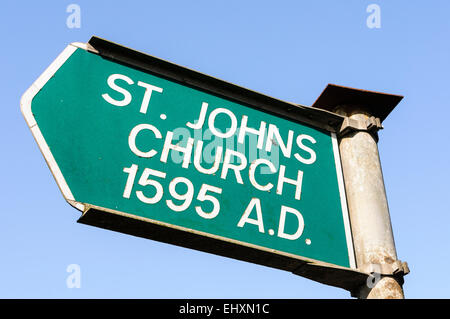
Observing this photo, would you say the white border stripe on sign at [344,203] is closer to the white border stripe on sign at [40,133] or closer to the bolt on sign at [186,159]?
the bolt on sign at [186,159]

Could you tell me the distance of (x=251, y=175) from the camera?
3.52m

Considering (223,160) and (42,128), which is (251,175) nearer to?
(223,160)

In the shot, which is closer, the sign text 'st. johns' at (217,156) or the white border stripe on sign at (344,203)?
the sign text 'st. johns' at (217,156)

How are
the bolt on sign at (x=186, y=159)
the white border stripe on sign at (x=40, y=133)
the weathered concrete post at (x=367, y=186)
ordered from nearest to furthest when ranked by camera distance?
the white border stripe on sign at (x=40, y=133) < the bolt on sign at (x=186, y=159) < the weathered concrete post at (x=367, y=186)

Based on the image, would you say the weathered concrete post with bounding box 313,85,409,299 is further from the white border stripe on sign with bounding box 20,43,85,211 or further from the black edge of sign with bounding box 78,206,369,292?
the white border stripe on sign with bounding box 20,43,85,211

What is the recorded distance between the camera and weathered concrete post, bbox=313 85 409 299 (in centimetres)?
343

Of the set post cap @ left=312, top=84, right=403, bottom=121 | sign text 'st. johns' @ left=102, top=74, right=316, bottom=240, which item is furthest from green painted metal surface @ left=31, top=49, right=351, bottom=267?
post cap @ left=312, top=84, right=403, bottom=121

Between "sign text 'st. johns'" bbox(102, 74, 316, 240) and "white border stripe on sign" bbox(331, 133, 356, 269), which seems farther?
"white border stripe on sign" bbox(331, 133, 356, 269)

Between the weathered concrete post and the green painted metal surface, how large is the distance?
0.34ft

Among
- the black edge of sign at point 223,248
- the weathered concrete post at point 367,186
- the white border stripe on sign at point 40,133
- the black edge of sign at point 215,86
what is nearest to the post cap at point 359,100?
the weathered concrete post at point 367,186

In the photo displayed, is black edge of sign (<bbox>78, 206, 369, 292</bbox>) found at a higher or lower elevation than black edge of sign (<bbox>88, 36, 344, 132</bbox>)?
lower

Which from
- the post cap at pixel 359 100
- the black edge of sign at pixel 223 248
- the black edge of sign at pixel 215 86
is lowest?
the black edge of sign at pixel 223 248

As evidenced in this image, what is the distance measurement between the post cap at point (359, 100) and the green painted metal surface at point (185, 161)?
0.50m

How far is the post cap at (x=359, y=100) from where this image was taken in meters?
4.18
